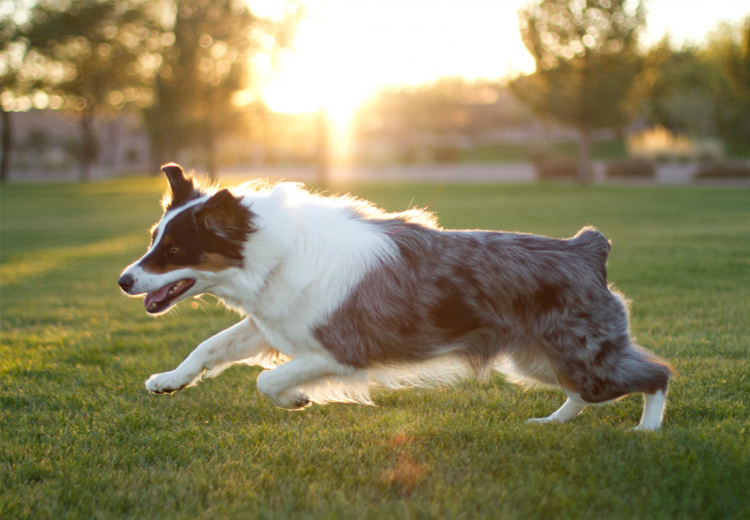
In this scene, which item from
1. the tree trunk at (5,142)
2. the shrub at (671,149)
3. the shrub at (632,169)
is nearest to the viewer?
the shrub at (632,169)

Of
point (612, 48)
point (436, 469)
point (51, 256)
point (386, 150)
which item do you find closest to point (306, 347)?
point (436, 469)

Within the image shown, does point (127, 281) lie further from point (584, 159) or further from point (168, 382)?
point (584, 159)

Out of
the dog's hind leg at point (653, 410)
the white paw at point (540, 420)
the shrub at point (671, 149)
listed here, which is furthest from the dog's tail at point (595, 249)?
the shrub at point (671, 149)

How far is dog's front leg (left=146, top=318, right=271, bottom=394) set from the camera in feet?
14.4

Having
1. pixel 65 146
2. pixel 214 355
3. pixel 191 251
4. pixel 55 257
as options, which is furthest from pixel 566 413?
pixel 65 146

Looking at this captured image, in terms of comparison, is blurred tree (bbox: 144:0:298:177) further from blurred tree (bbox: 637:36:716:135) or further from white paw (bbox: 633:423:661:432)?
white paw (bbox: 633:423:661:432)

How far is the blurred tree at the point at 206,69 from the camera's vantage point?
137 ft

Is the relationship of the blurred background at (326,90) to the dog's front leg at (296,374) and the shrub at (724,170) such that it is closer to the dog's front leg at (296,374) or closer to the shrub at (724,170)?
the shrub at (724,170)

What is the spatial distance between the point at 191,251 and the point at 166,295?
15.0 inches

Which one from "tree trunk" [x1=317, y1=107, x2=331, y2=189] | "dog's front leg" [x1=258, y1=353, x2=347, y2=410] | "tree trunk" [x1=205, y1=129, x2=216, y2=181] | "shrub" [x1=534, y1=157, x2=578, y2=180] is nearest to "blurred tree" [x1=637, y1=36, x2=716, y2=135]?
"shrub" [x1=534, y1=157, x2=578, y2=180]

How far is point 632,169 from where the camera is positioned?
33.4 meters

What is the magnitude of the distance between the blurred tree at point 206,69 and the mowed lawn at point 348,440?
3603 cm

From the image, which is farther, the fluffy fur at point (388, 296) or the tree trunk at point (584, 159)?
the tree trunk at point (584, 159)

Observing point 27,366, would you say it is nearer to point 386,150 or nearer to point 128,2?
point 128,2
